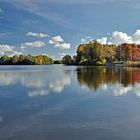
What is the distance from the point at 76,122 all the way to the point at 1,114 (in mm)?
2900

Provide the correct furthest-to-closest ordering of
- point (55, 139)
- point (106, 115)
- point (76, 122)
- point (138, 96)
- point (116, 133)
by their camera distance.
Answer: point (138, 96) → point (106, 115) → point (76, 122) → point (116, 133) → point (55, 139)

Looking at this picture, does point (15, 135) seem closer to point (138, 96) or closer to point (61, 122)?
point (61, 122)

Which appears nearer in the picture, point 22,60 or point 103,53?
point 103,53

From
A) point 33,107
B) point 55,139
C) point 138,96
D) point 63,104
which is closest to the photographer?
point 55,139

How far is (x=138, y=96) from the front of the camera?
1559cm

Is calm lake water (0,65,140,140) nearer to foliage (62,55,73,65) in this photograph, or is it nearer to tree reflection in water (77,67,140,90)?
tree reflection in water (77,67,140,90)

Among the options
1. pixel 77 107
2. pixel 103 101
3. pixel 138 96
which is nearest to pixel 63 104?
pixel 77 107

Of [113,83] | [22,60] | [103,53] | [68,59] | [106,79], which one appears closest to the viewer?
[113,83]

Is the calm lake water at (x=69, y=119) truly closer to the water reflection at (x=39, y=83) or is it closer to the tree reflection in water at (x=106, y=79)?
the water reflection at (x=39, y=83)

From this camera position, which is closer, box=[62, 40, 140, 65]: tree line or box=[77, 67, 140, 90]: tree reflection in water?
box=[77, 67, 140, 90]: tree reflection in water

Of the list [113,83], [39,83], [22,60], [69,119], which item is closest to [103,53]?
[113,83]

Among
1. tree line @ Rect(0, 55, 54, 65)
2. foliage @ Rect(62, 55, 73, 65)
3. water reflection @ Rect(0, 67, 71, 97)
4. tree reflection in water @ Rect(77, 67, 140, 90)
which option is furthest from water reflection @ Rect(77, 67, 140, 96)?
tree line @ Rect(0, 55, 54, 65)

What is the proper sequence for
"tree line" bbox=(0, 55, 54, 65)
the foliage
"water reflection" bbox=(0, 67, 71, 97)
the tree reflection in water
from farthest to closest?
"tree line" bbox=(0, 55, 54, 65), the foliage, the tree reflection in water, "water reflection" bbox=(0, 67, 71, 97)

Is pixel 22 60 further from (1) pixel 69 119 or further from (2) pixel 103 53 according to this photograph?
(1) pixel 69 119
